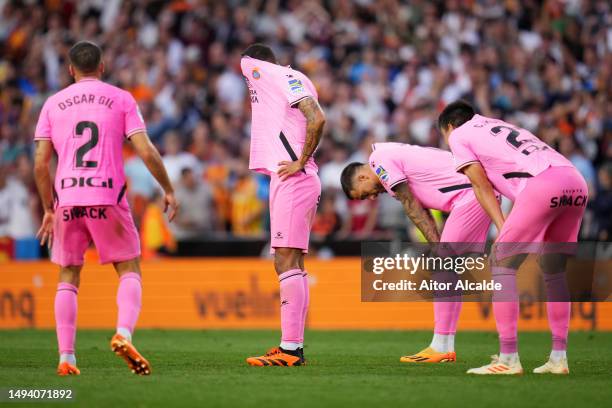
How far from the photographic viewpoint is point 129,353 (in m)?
8.14

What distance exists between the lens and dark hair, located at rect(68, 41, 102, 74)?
28.9 ft

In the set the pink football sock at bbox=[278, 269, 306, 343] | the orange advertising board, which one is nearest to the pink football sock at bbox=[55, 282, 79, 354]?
the pink football sock at bbox=[278, 269, 306, 343]

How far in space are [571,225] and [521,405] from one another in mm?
2217

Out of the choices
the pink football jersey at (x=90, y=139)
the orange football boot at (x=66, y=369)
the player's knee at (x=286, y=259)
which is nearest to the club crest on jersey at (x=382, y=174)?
the player's knee at (x=286, y=259)

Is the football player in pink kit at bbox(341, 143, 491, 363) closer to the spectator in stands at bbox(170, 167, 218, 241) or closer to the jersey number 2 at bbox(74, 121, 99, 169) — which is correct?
the jersey number 2 at bbox(74, 121, 99, 169)

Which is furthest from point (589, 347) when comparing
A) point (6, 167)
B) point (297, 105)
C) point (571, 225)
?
point (6, 167)

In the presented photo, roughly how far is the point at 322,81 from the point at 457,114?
11382mm

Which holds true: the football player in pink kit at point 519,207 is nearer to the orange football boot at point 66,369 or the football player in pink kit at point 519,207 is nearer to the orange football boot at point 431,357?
the orange football boot at point 431,357

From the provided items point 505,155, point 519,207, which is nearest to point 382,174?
point 505,155

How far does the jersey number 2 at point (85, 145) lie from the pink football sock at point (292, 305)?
207 cm

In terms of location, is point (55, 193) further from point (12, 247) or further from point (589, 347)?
point (12, 247)

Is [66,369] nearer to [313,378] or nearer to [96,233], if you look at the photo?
[96,233]

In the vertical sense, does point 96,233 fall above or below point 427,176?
below

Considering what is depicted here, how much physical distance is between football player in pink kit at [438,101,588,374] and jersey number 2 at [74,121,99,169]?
2.86 metres
